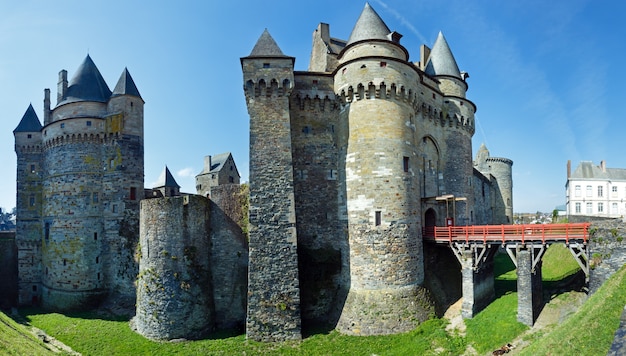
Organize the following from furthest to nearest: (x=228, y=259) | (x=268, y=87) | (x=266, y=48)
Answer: (x=228, y=259) < (x=266, y=48) < (x=268, y=87)

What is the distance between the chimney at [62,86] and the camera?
96.0ft

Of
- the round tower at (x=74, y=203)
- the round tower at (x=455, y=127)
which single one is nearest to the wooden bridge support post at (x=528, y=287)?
the round tower at (x=455, y=127)

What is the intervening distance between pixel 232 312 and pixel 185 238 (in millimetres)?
5128

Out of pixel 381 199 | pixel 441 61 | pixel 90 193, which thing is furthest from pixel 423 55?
pixel 90 193

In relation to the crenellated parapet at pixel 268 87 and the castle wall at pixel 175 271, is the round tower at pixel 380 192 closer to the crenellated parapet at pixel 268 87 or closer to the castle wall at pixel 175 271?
the crenellated parapet at pixel 268 87

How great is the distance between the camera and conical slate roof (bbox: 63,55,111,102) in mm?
28281

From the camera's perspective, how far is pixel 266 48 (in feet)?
67.8

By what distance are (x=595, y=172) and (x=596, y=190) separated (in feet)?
6.89

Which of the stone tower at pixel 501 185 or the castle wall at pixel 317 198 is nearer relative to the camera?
the castle wall at pixel 317 198

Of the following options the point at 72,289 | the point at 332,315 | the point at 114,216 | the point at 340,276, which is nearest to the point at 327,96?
the point at 340,276

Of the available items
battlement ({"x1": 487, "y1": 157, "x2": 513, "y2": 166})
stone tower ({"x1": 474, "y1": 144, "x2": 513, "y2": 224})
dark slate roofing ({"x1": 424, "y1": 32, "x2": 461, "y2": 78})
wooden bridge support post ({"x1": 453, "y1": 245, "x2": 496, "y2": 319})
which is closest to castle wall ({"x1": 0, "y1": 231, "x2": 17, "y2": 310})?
wooden bridge support post ({"x1": 453, "y1": 245, "x2": 496, "y2": 319})

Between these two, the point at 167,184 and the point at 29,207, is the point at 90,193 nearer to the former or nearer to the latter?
the point at 29,207

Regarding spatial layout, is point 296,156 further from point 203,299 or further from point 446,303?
point 446,303

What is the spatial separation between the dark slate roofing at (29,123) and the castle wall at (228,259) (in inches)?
846
